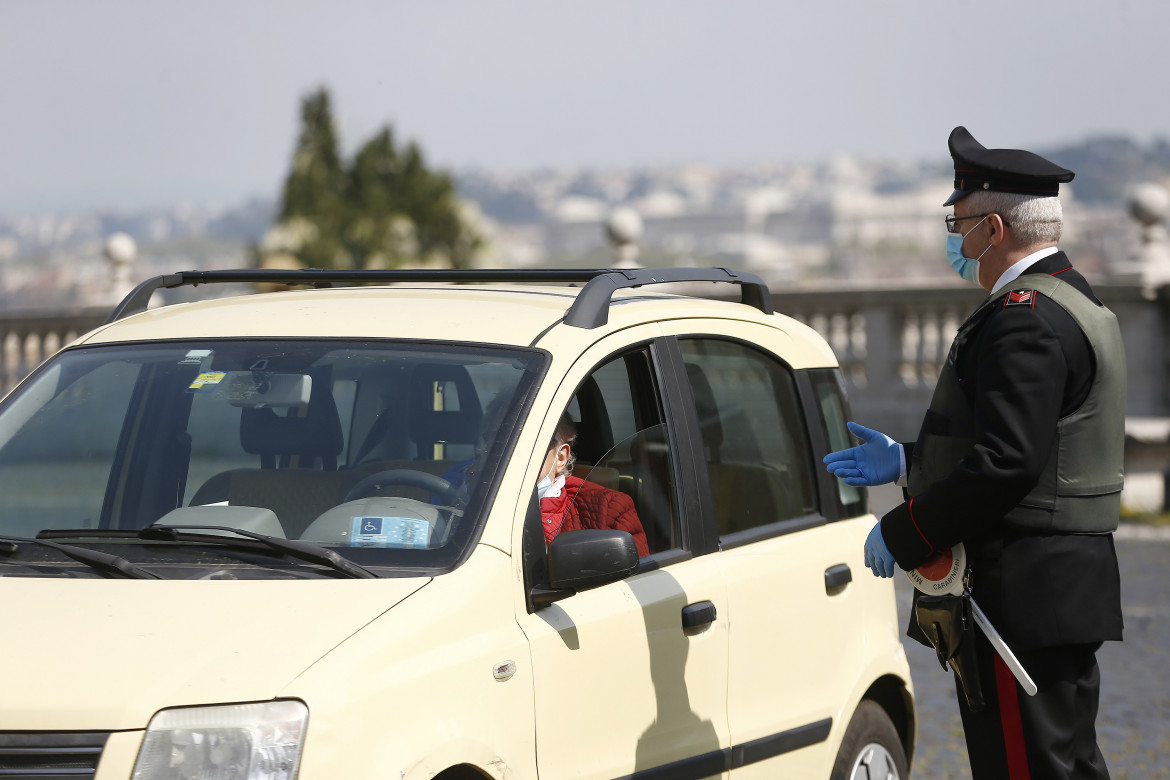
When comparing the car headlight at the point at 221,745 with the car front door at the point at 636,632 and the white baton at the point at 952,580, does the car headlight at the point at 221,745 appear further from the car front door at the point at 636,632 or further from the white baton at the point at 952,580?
the white baton at the point at 952,580

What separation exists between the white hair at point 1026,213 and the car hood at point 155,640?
5.67 ft

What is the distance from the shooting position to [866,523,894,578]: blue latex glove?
3.62 meters

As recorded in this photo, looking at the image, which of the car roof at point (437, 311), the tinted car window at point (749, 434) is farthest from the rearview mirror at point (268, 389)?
the tinted car window at point (749, 434)

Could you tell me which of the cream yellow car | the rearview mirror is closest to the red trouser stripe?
the cream yellow car

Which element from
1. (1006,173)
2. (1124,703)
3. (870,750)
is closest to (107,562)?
(1006,173)

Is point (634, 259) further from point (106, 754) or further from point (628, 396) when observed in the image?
point (106, 754)

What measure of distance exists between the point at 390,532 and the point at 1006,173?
175cm

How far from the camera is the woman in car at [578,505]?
3824 mm

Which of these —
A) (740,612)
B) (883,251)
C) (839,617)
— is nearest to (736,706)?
(740,612)

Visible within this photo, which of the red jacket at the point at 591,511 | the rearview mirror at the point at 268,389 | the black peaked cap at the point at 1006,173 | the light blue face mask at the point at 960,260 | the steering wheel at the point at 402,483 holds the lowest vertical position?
the red jacket at the point at 591,511

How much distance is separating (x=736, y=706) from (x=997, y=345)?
3.95 ft

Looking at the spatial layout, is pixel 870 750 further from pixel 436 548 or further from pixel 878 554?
pixel 436 548

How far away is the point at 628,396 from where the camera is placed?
411cm

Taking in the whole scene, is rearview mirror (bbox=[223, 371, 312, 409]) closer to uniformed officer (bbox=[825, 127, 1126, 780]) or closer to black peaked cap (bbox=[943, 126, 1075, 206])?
uniformed officer (bbox=[825, 127, 1126, 780])
